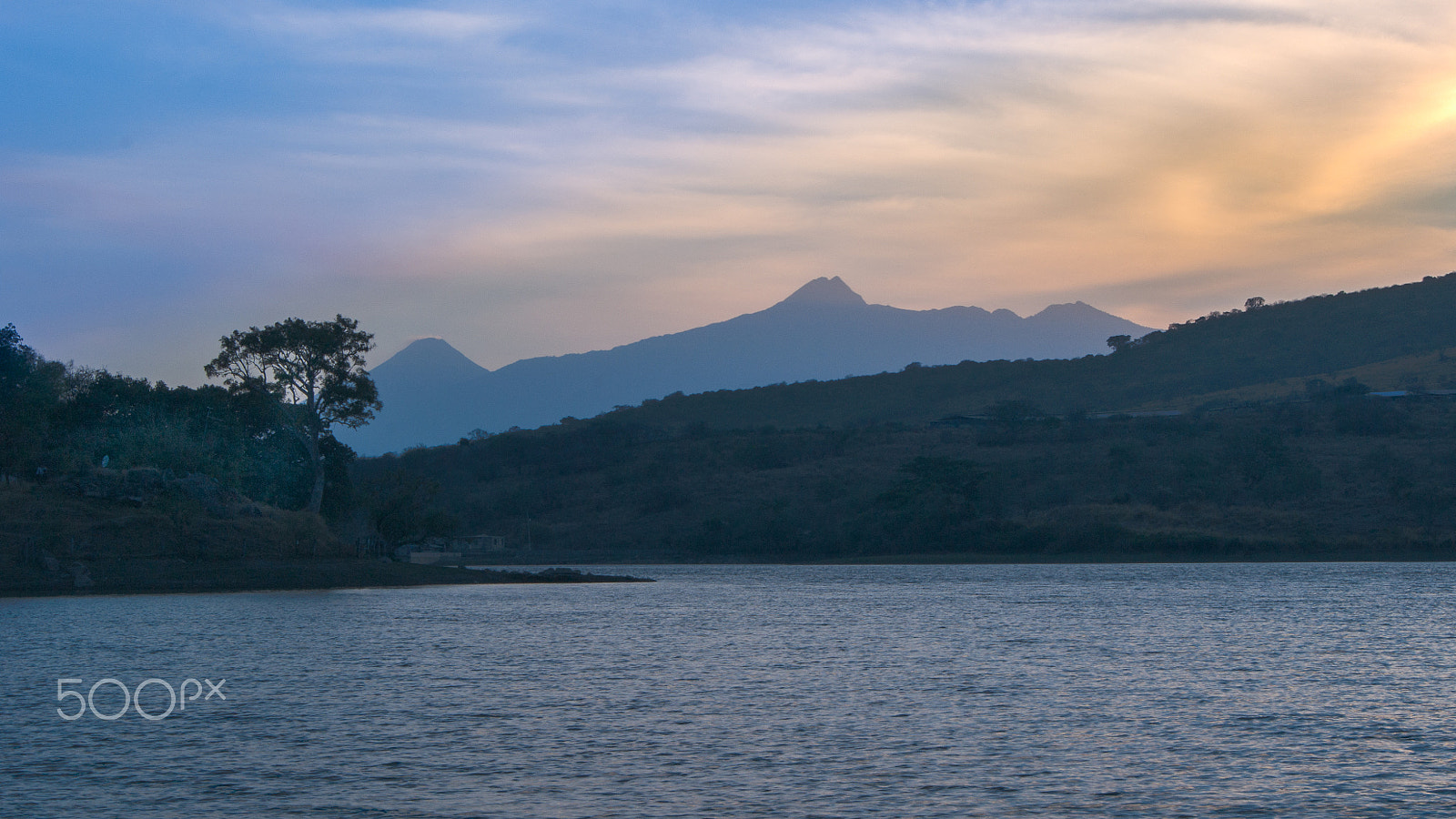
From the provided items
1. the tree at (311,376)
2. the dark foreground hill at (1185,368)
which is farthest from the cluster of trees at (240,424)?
the dark foreground hill at (1185,368)

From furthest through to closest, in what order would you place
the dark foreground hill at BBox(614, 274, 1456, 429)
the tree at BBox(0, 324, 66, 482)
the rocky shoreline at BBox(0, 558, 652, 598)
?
the dark foreground hill at BBox(614, 274, 1456, 429) < the tree at BBox(0, 324, 66, 482) < the rocky shoreline at BBox(0, 558, 652, 598)

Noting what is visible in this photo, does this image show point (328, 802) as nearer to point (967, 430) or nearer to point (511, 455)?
point (967, 430)

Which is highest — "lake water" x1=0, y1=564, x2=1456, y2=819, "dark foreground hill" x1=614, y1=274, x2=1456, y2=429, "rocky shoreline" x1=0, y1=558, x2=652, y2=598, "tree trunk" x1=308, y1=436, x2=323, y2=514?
"dark foreground hill" x1=614, y1=274, x2=1456, y2=429

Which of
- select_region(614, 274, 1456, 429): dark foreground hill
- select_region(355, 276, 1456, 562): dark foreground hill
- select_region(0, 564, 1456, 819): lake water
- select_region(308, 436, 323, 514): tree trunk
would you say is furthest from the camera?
select_region(614, 274, 1456, 429): dark foreground hill

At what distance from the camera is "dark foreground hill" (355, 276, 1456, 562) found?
10650 centimetres

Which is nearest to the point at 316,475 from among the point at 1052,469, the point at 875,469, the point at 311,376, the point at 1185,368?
the point at 311,376

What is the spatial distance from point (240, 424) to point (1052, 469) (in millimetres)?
79979

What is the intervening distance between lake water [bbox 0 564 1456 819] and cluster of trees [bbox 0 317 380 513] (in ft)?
68.3

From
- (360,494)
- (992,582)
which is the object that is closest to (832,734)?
(992,582)

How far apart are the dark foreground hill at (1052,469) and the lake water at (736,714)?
149ft

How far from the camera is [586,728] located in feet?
79.7

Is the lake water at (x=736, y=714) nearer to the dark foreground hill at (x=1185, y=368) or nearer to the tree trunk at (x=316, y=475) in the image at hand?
the tree trunk at (x=316, y=475)

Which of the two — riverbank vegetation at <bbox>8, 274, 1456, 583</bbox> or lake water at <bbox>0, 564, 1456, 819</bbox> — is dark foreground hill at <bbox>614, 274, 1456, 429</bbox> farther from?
lake water at <bbox>0, 564, 1456, 819</bbox>

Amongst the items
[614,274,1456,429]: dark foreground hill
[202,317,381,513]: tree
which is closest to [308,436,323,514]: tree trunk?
[202,317,381,513]: tree
